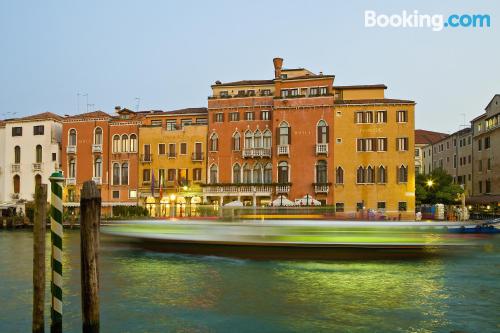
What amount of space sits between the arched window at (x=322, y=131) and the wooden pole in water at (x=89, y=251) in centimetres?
3046

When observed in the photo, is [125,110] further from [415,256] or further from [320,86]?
[415,256]

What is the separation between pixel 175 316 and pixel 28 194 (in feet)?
123

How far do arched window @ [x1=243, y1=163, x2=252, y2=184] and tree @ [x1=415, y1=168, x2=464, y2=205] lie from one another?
14726mm

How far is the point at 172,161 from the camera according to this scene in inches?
1544

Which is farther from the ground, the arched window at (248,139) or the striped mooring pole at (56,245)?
the arched window at (248,139)

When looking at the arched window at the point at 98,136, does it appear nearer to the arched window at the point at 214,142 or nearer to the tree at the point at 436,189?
the arched window at the point at 214,142

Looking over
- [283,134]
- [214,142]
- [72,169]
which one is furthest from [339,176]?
[72,169]

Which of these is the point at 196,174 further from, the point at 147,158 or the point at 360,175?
the point at 360,175

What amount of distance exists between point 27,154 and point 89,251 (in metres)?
40.0

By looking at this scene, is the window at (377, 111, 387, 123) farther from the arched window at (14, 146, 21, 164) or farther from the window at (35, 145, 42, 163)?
the arched window at (14, 146, 21, 164)

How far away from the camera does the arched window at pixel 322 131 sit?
36375 millimetres

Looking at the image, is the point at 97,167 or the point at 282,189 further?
the point at 97,167

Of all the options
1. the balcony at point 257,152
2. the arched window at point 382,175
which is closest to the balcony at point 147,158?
the balcony at point 257,152

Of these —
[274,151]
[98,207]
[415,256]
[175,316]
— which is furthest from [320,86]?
[98,207]
